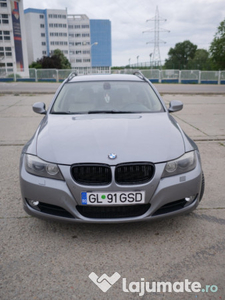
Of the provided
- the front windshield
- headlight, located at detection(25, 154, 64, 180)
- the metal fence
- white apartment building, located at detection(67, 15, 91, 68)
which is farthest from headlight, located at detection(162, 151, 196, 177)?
white apartment building, located at detection(67, 15, 91, 68)

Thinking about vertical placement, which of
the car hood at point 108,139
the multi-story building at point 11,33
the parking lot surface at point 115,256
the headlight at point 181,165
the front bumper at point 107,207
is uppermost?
the multi-story building at point 11,33

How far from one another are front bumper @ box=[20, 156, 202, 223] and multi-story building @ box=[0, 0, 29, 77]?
254ft

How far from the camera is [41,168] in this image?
2504 mm

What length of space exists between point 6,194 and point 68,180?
1495mm

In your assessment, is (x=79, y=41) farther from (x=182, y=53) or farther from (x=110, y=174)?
(x=110, y=174)

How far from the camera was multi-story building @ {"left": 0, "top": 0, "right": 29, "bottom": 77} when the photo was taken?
74.5 meters

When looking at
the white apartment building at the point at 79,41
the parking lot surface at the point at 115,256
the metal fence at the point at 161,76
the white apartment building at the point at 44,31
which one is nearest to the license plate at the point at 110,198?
the parking lot surface at the point at 115,256

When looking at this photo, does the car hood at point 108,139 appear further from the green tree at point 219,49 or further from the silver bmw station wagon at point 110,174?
the green tree at point 219,49

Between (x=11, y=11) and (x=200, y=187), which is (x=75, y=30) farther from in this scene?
(x=200, y=187)

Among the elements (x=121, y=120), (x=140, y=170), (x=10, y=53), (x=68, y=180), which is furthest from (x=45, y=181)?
(x=10, y=53)

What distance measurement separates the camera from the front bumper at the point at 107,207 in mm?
2375

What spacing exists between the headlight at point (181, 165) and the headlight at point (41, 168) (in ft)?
3.05

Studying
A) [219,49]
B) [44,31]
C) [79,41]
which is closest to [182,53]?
[79,41]

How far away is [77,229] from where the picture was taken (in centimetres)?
274
